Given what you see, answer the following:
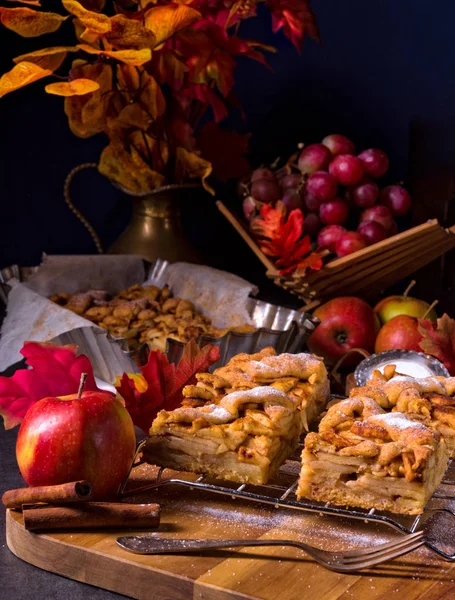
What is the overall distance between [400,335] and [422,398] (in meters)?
0.52

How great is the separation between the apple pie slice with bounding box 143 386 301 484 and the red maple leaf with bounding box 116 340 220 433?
0.52 ft

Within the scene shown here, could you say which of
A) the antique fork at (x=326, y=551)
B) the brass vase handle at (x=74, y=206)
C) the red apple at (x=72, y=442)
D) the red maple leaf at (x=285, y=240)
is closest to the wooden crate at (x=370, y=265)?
the red maple leaf at (x=285, y=240)

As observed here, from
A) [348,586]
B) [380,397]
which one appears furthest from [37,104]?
[348,586]

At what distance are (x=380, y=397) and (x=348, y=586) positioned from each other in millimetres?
413

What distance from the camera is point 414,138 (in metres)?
2.32

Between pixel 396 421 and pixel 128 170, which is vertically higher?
pixel 128 170

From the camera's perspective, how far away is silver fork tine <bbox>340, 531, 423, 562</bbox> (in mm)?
1017

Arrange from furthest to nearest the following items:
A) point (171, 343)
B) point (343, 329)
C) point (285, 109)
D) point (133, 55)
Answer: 1. point (285, 109)
2. point (343, 329)
3. point (133, 55)
4. point (171, 343)

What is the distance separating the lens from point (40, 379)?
1.40 meters

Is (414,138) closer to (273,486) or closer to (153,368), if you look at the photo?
(153,368)

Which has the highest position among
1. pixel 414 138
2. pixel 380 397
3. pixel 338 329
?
pixel 414 138

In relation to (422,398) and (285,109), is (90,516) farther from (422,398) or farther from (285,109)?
(285,109)

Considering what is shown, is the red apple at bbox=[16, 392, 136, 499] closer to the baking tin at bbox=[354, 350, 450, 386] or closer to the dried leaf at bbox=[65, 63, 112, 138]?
the baking tin at bbox=[354, 350, 450, 386]

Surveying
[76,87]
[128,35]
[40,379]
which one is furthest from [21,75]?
[40,379]
